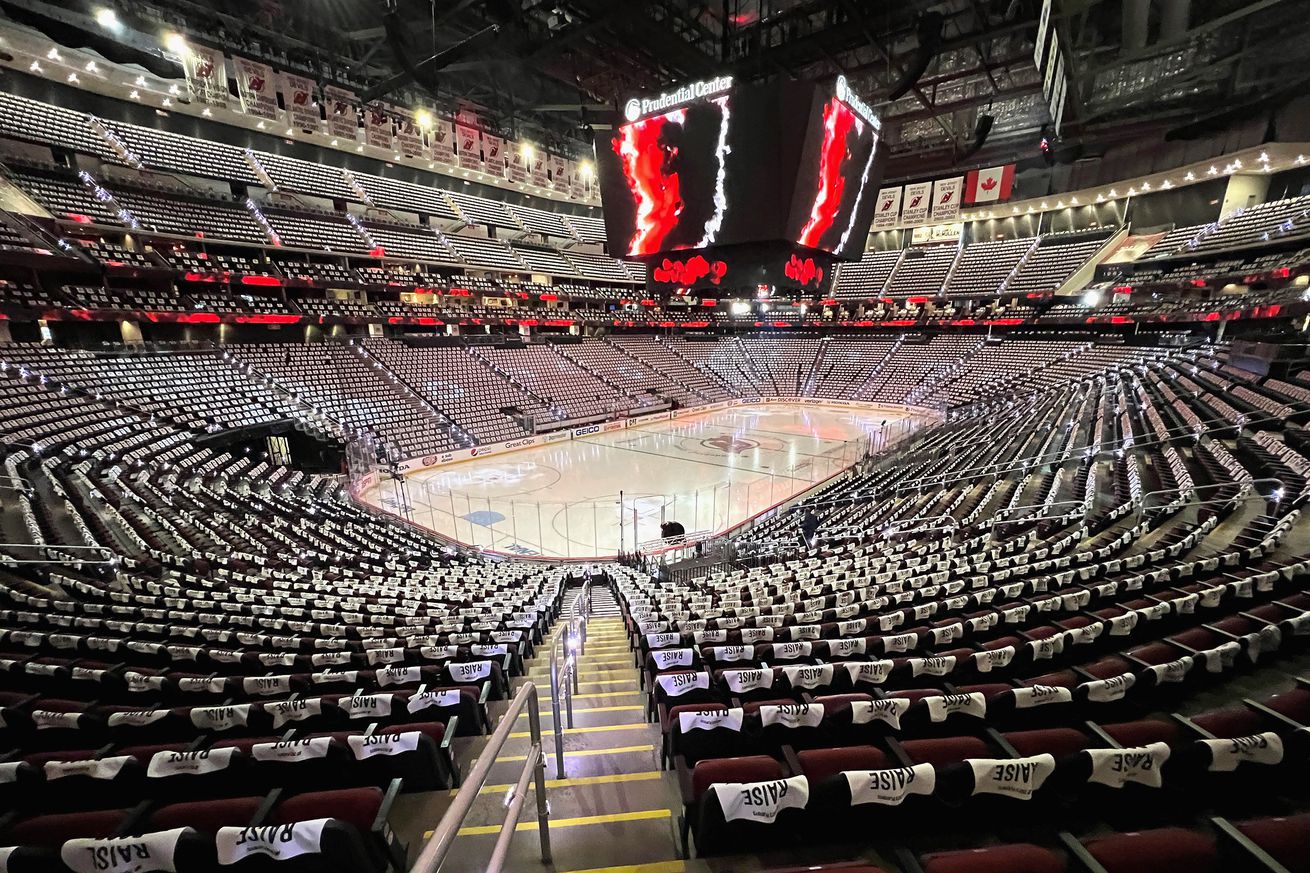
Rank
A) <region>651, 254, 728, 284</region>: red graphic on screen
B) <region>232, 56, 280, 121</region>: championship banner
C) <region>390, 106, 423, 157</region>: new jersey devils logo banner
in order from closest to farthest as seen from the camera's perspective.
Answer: <region>651, 254, 728, 284</region>: red graphic on screen, <region>232, 56, 280, 121</region>: championship banner, <region>390, 106, 423, 157</region>: new jersey devils logo banner

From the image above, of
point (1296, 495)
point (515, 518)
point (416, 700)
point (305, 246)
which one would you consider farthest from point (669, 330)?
point (416, 700)

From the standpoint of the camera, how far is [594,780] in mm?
3182

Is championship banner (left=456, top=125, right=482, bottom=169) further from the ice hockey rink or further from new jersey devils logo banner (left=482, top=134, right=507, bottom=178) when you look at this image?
the ice hockey rink

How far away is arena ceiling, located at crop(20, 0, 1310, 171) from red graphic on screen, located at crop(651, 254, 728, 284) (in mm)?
2859

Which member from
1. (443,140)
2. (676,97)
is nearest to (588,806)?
(676,97)

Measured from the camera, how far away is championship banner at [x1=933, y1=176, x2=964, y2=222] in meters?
33.5

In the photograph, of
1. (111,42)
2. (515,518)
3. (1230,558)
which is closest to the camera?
(1230,558)

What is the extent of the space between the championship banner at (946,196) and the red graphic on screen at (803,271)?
103ft

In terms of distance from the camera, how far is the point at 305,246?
28812 millimetres

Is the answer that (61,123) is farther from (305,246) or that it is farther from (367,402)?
(367,402)

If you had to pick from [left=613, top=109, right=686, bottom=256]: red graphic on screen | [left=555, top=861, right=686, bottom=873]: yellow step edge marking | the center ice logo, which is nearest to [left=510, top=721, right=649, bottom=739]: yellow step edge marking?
[left=555, top=861, right=686, bottom=873]: yellow step edge marking

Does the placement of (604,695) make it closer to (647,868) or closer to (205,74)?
(647,868)

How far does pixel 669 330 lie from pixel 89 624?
150 feet

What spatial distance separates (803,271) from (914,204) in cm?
3431
